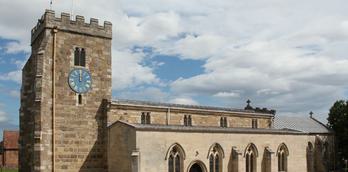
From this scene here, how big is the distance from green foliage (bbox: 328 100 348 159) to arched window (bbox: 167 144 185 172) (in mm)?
31399

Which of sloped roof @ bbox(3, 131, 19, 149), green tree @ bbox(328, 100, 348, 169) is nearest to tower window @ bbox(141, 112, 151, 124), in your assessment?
→ green tree @ bbox(328, 100, 348, 169)

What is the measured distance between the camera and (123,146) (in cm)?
3647

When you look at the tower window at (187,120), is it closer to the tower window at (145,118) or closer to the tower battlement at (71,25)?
the tower window at (145,118)

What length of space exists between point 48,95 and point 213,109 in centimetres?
1811

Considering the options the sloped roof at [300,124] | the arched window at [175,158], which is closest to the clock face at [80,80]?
the arched window at [175,158]

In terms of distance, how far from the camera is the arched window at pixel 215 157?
3997 centimetres

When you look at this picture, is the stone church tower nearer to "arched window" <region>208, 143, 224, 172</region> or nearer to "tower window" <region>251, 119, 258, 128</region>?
"arched window" <region>208, 143, 224, 172</region>

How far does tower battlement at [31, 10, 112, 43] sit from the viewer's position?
37250 millimetres

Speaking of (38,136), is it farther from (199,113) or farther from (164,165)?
(199,113)

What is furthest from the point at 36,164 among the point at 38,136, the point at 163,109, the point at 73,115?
the point at 163,109

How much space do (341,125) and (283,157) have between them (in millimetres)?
17544

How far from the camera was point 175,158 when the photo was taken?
3728 centimetres

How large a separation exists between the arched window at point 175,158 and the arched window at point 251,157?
828 cm

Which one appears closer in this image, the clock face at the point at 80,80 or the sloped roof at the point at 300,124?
the clock face at the point at 80,80
